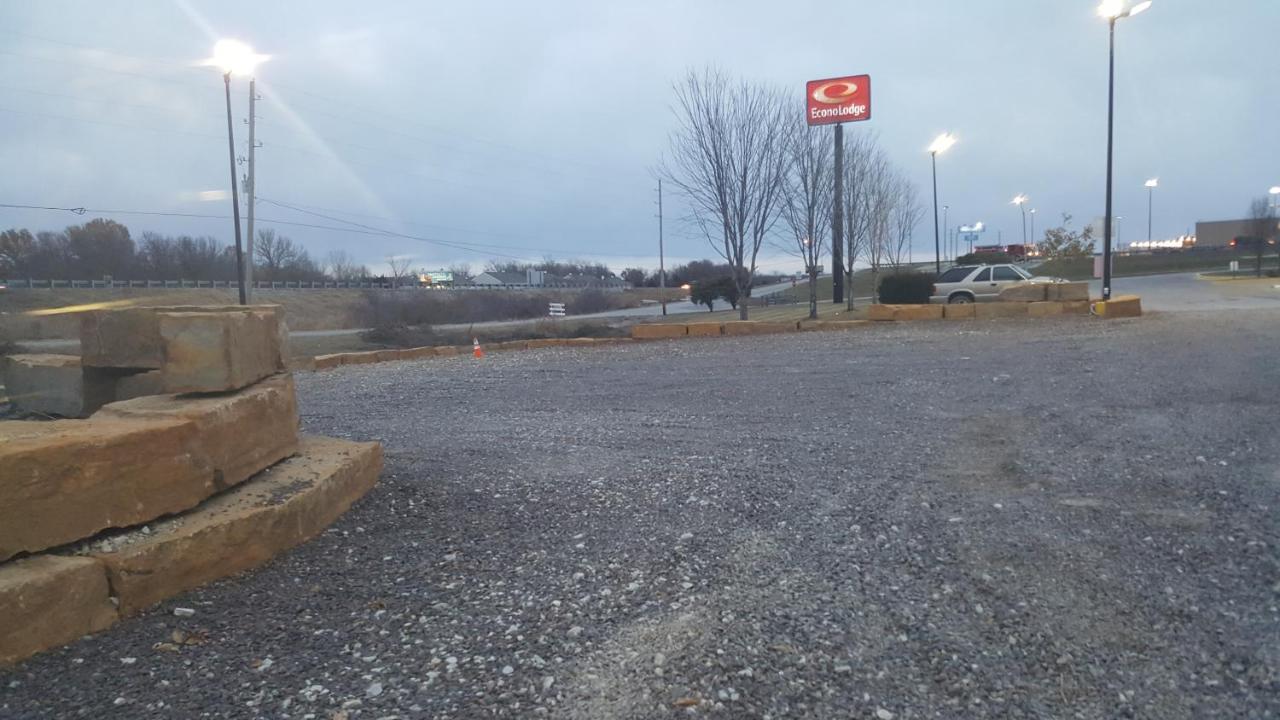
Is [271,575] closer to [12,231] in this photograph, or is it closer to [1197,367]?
[1197,367]

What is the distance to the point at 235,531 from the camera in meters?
4.09

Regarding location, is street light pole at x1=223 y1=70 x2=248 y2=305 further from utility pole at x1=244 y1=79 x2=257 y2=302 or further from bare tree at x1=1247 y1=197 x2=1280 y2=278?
bare tree at x1=1247 y1=197 x2=1280 y2=278

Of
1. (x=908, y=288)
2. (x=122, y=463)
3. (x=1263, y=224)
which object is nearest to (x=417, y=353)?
(x=122, y=463)

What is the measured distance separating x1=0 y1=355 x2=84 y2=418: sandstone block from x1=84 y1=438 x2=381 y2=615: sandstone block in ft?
6.54

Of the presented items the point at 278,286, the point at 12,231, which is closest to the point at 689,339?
the point at 12,231

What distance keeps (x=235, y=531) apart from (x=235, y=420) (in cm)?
83

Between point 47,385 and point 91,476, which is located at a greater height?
point 47,385

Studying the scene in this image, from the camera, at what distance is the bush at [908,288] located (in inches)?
1078

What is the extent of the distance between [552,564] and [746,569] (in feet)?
3.42

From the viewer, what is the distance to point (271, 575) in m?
4.12

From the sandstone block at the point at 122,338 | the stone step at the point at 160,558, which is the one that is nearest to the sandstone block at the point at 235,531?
the stone step at the point at 160,558

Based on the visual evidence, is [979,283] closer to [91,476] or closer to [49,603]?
[91,476]

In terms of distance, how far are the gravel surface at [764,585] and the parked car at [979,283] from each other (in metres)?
17.7

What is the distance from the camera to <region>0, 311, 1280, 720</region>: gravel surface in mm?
3115
